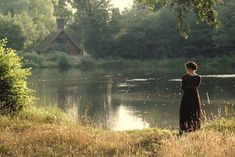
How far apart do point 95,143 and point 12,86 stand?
558cm

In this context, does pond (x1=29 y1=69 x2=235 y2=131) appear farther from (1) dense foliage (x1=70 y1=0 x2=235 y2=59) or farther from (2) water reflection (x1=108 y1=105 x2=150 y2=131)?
(1) dense foliage (x1=70 y1=0 x2=235 y2=59)

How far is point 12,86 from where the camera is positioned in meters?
15.6

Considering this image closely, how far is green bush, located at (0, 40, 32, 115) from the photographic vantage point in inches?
607

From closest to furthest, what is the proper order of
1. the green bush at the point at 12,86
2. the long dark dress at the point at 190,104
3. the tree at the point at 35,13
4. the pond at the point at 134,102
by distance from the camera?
the long dark dress at the point at 190,104, the green bush at the point at 12,86, the pond at the point at 134,102, the tree at the point at 35,13

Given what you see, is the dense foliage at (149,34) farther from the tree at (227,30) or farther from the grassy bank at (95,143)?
the grassy bank at (95,143)

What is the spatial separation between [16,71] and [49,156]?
6607 mm

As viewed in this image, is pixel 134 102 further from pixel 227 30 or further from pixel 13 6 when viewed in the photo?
pixel 13 6

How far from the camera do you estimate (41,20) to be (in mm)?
101625

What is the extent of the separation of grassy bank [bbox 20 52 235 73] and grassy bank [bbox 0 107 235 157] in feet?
171

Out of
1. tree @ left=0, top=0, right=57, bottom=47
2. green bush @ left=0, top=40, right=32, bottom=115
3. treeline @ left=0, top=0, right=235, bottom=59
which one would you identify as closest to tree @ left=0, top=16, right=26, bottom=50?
treeline @ left=0, top=0, right=235, bottom=59

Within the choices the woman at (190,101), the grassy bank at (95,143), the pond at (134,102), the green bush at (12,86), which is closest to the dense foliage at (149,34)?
the pond at (134,102)

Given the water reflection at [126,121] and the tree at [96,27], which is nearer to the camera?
the water reflection at [126,121]

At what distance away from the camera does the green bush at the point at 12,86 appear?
15430 mm

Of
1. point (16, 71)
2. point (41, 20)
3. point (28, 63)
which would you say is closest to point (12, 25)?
point (28, 63)
